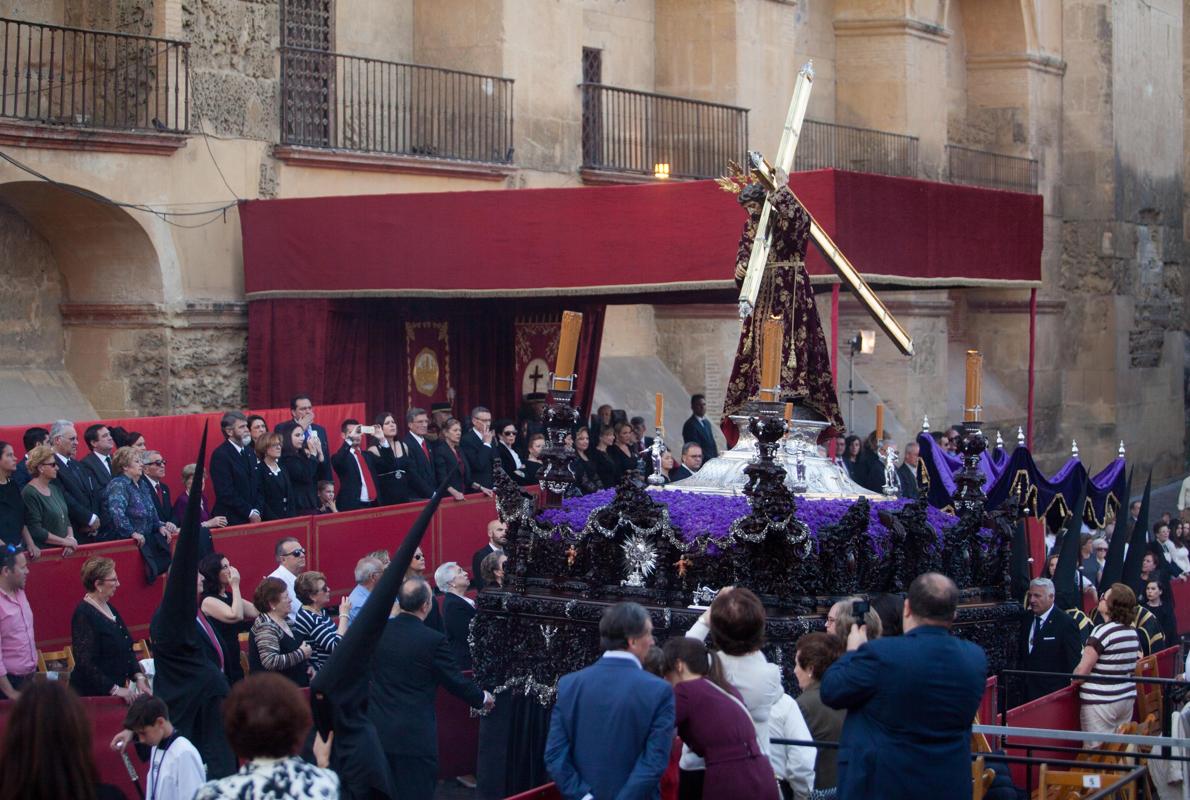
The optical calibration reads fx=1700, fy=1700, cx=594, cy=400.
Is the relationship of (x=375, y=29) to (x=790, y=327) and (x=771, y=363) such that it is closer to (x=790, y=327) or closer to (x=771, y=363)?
(x=790, y=327)

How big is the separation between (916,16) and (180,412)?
48.0ft

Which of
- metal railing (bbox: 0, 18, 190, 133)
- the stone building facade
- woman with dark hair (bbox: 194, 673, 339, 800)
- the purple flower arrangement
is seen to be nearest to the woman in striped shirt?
the purple flower arrangement

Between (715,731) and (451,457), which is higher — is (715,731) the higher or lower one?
the lower one

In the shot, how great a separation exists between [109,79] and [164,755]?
10349 millimetres

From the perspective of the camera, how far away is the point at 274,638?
28.1ft

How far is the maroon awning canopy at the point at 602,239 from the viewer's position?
13609 millimetres

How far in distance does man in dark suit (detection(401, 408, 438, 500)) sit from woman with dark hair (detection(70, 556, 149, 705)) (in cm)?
495

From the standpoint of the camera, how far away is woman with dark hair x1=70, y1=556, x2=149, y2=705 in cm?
849

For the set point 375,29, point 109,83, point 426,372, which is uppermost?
point 375,29

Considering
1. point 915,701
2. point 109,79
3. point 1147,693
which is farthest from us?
point 109,79

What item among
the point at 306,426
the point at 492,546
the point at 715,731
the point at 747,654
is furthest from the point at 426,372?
the point at 715,731

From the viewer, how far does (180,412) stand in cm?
1577

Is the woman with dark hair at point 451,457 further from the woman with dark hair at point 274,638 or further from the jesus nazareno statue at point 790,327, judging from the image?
the woman with dark hair at point 274,638

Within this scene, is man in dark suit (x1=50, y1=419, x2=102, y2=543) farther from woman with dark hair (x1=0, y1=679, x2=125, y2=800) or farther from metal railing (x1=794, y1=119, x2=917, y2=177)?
metal railing (x1=794, y1=119, x2=917, y2=177)
